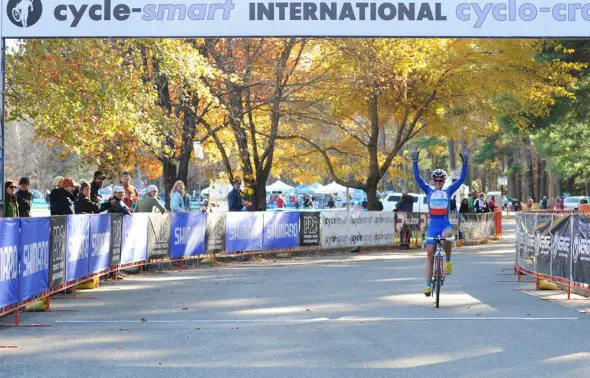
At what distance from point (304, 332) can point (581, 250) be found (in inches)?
206

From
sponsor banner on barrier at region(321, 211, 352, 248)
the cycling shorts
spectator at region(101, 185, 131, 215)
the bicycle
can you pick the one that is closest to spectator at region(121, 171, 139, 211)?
spectator at region(101, 185, 131, 215)

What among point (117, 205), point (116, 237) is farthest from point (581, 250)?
point (117, 205)

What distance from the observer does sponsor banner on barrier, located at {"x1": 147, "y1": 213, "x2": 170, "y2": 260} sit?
20.9 m

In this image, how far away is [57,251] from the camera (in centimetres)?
1430

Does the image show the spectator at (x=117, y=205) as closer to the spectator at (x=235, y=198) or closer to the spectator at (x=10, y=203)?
the spectator at (x=10, y=203)

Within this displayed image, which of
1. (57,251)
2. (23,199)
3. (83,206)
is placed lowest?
(57,251)

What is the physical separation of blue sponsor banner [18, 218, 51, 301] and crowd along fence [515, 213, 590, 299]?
7.52 m

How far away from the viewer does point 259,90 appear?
28.8 meters

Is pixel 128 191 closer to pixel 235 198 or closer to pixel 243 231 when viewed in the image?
pixel 243 231

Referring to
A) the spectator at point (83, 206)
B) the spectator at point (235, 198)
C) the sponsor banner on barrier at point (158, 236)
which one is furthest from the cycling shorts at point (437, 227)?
the spectator at point (235, 198)

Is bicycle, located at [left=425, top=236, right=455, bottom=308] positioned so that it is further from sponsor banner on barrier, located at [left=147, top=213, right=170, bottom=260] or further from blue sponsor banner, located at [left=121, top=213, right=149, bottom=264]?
sponsor banner on barrier, located at [left=147, top=213, right=170, bottom=260]

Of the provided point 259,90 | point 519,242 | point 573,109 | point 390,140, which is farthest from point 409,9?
point 390,140

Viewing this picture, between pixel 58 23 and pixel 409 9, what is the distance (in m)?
5.75

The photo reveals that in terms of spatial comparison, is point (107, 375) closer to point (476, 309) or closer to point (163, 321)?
point (163, 321)
